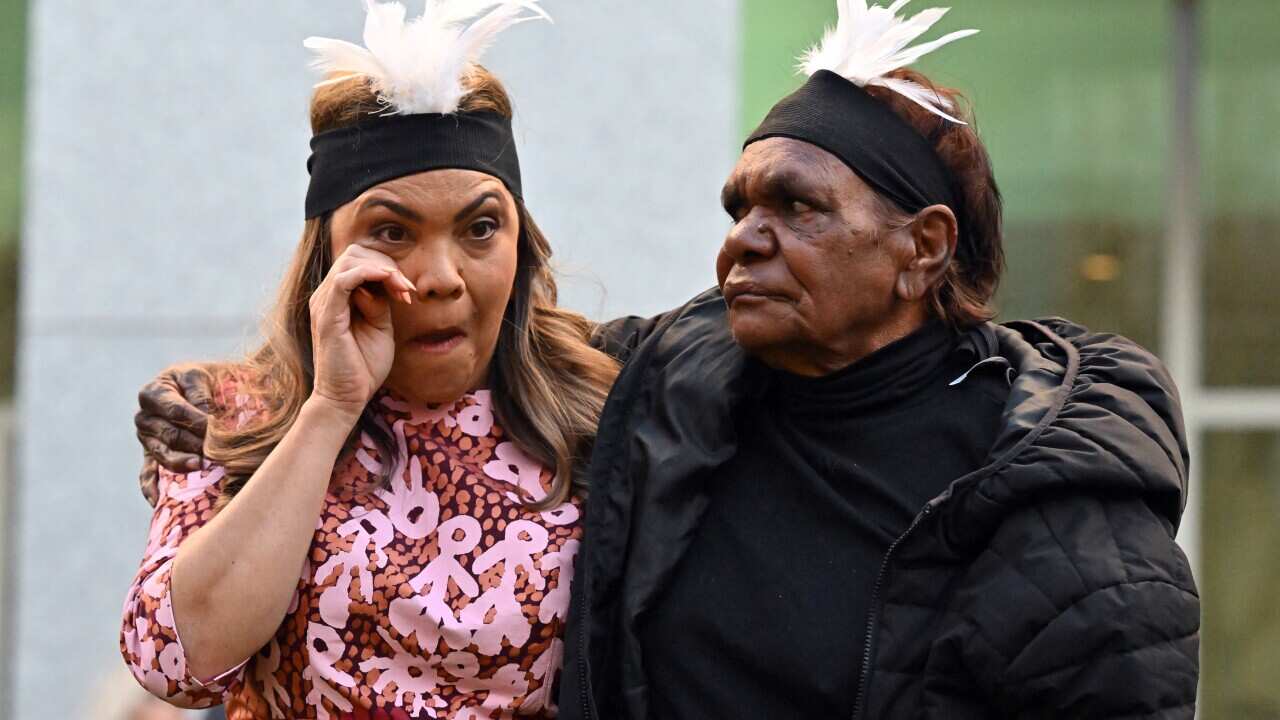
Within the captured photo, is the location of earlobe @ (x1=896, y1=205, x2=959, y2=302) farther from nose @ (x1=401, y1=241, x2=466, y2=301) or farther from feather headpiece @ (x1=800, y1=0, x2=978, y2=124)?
nose @ (x1=401, y1=241, x2=466, y2=301)

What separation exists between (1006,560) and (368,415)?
1.00 m

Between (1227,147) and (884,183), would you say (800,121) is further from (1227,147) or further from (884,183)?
(1227,147)

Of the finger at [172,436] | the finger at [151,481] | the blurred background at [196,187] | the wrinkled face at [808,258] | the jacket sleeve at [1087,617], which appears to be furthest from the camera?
the blurred background at [196,187]

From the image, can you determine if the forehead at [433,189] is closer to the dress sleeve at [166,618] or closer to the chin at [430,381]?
the chin at [430,381]

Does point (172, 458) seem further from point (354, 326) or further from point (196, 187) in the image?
point (196, 187)

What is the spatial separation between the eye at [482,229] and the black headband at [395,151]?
0.07 m

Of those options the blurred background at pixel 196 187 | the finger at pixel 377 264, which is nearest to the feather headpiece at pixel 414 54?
the finger at pixel 377 264

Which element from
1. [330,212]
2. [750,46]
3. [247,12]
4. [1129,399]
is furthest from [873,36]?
[247,12]

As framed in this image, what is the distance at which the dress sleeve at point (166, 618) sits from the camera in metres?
2.44

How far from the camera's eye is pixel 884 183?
8.04 ft

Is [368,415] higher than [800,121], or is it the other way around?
[800,121]

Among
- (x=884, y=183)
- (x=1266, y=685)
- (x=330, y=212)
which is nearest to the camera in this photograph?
(x=884, y=183)

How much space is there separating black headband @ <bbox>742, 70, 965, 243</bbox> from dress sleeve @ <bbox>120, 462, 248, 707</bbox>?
0.97 m

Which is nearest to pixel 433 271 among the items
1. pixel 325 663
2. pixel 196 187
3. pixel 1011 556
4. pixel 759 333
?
pixel 759 333
